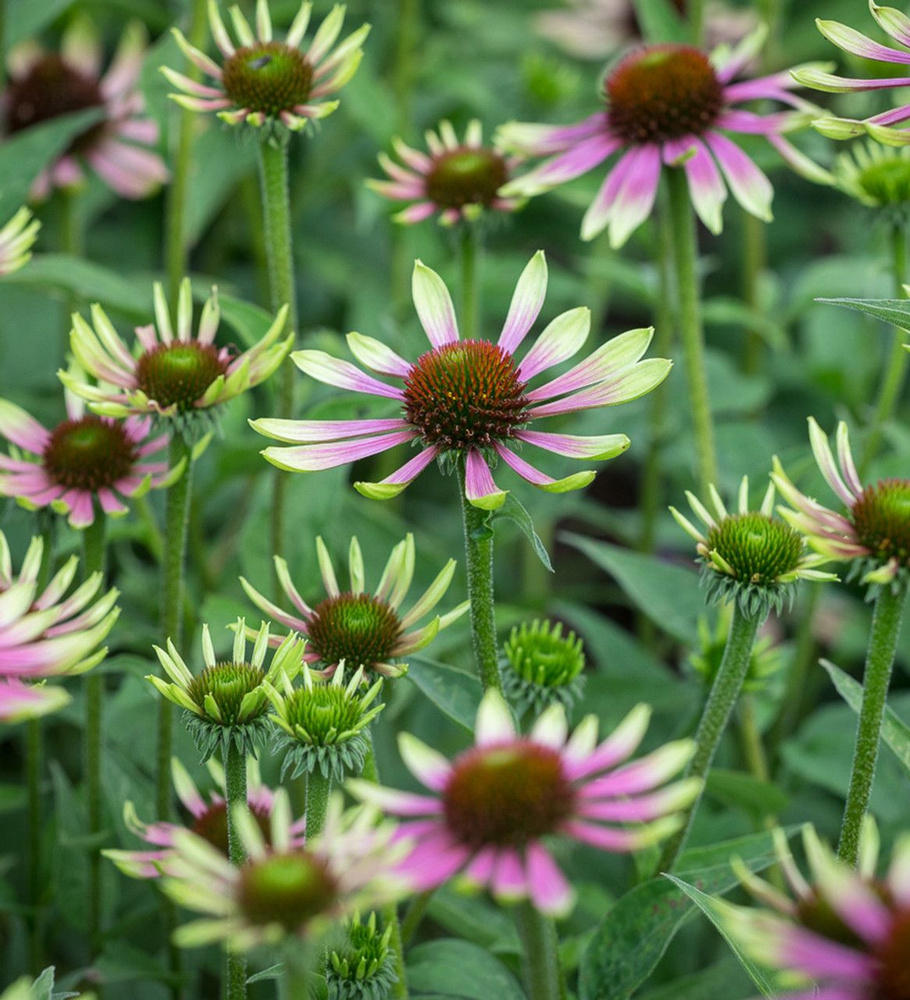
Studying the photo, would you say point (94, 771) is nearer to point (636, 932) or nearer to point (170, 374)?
point (170, 374)

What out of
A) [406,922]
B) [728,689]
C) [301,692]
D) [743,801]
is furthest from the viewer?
[743,801]

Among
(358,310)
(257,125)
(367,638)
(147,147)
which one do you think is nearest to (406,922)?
(367,638)

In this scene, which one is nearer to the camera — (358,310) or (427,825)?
(427,825)

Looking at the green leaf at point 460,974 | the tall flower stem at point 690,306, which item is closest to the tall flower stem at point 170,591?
the green leaf at point 460,974

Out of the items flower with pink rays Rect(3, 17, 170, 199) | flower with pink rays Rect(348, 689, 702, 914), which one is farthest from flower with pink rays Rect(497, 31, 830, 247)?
flower with pink rays Rect(3, 17, 170, 199)

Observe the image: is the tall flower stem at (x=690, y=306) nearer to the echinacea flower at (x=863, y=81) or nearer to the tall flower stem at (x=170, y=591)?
the echinacea flower at (x=863, y=81)

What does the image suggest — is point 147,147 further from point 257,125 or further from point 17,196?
point 257,125

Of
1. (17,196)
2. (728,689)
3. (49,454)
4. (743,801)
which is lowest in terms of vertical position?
(743,801)
